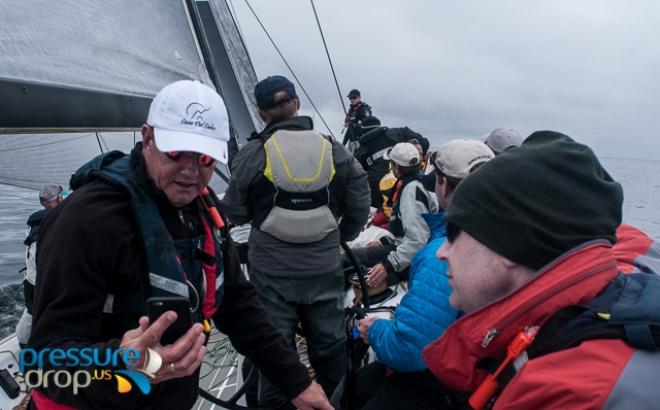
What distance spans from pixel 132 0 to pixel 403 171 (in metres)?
1.97

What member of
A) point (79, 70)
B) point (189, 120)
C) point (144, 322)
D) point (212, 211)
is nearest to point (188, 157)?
point (189, 120)

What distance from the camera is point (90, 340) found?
1062 millimetres

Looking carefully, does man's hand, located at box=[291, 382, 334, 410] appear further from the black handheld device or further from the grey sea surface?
the grey sea surface

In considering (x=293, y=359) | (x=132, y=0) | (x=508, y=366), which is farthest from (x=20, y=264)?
(x=508, y=366)

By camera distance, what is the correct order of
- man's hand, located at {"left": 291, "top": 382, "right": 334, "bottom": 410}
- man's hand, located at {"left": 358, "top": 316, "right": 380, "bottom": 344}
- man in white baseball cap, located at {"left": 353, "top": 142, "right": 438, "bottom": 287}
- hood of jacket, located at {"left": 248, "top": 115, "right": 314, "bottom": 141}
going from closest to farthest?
man's hand, located at {"left": 291, "top": 382, "right": 334, "bottom": 410}, man's hand, located at {"left": 358, "top": 316, "right": 380, "bottom": 344}, hood of jacket, located at {"left": 248, "top": 115, "right": 314, "bottom": 141}, man in white baseball cap, located at {"left": 353, "top": 142, "right": 438, "bottom": 287}

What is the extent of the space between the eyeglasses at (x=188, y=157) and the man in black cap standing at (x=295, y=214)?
818mm

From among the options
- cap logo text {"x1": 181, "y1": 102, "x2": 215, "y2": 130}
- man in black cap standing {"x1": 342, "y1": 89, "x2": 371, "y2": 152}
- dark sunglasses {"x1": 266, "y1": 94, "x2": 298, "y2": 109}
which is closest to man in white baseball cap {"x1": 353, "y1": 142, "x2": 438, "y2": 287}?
dark sunglasses {"x1": 266, "y1": 94, "x2": 298, "y2": 109}

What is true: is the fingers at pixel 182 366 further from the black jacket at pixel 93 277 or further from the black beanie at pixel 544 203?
the black beanie at pixel 544 203

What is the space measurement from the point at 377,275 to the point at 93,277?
1.87 metres

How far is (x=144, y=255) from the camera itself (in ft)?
3.84

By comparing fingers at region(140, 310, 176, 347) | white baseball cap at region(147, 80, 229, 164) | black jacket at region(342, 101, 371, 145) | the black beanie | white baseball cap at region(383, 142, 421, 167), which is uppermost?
white baseball cap at region(147, 80, 229, 164)

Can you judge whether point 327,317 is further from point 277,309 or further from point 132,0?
point 132,0

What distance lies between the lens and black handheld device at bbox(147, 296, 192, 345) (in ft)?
3.19

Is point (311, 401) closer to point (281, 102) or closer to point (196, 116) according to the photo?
point (196, 116)
